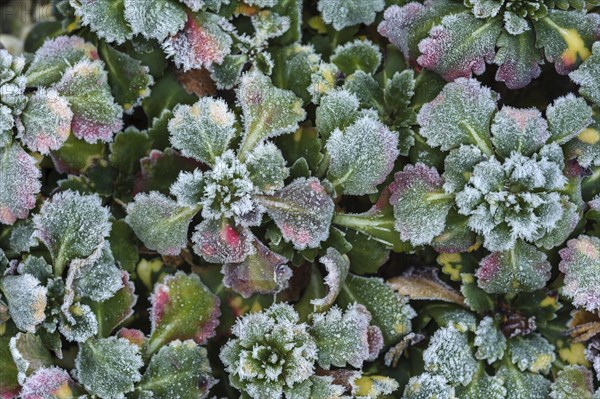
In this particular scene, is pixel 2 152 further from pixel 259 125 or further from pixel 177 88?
pixel 259 125

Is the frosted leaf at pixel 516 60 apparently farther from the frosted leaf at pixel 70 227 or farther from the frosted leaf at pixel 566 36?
the frosted leaf at pixel 70 227

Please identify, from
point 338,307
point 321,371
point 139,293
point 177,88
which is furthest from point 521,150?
point 139,293

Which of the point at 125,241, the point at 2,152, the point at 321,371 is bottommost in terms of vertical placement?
the point at 321,371

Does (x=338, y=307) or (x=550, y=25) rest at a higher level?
(x=550, y=25)

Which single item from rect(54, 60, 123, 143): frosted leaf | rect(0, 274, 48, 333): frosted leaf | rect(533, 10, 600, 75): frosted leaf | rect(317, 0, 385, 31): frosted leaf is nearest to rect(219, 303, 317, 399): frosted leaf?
rect(0, 274, 48, 333): frosted leaf

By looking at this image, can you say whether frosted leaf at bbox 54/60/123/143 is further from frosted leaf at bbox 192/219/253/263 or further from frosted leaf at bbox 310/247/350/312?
frosted leaf at bbox 310/247/350/312

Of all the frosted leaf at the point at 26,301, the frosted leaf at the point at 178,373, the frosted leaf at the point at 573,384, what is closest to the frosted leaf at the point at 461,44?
the frosted leaf at the point at 573,384

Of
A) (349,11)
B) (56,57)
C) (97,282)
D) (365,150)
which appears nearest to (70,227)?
(97,282)
